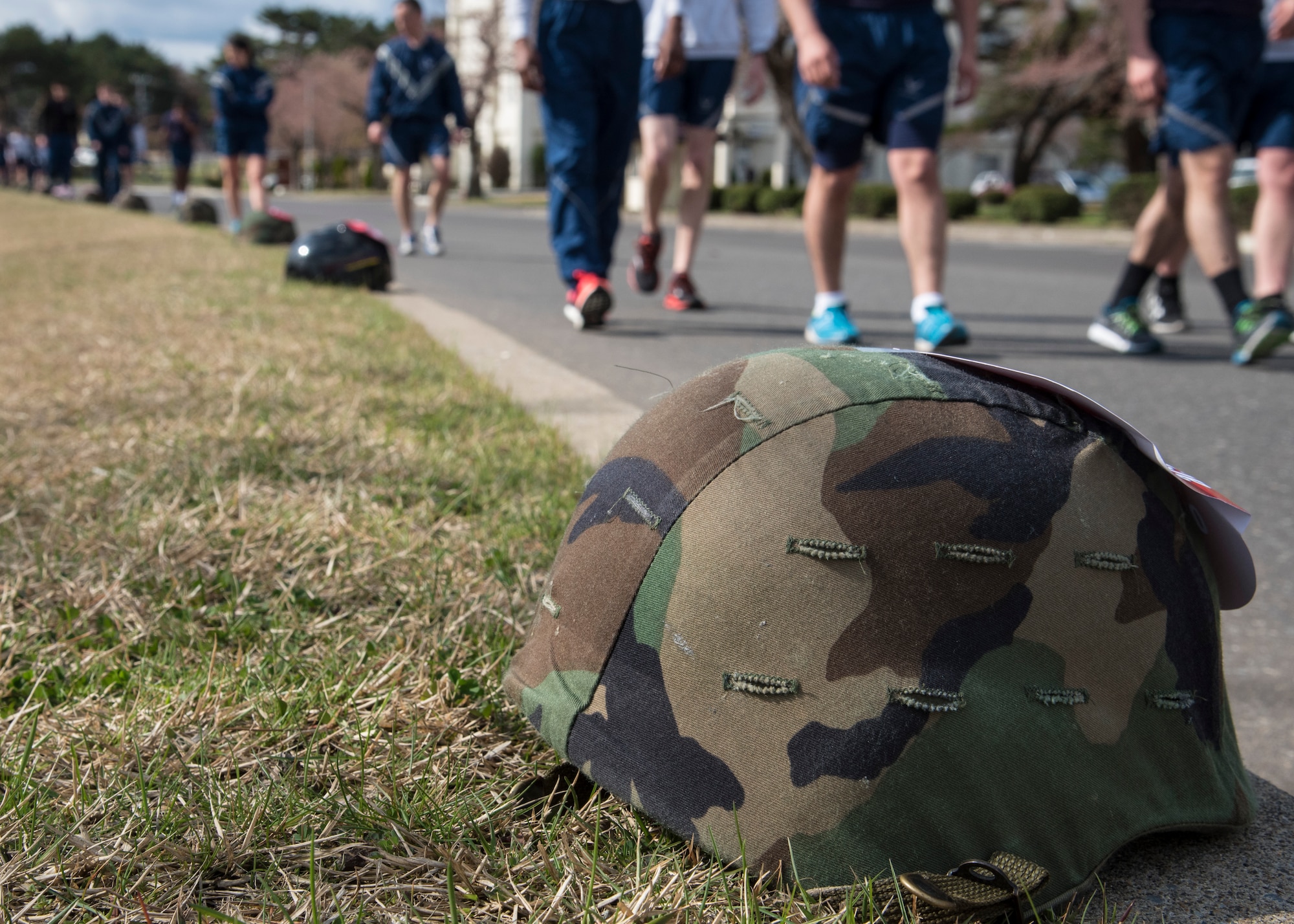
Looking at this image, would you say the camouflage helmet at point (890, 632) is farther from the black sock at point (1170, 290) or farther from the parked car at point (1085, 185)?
the parked car at point (1085, 185)

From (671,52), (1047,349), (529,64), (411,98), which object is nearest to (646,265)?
(671,52)

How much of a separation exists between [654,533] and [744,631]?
146 millimetres

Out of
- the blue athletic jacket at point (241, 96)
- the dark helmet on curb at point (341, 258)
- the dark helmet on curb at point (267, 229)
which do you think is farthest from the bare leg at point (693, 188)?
the blue athletic jacket at point (241, 96)

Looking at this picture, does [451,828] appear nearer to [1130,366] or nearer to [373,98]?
[1130,366]

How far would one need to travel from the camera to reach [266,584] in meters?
1.90

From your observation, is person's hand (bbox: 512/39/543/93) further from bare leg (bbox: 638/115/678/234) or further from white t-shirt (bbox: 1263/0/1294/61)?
white t-shirt (bbox: 1263/0/1294/61)

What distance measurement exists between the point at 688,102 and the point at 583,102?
868 mm

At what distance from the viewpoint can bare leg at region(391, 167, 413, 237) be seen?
32.3ft

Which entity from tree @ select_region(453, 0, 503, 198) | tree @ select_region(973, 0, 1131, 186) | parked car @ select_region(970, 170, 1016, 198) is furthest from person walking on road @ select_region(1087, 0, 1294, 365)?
parked car @ select_region(970, 170, 1016, 198)

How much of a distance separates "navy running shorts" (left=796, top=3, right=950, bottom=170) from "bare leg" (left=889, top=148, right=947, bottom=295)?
0.28ft

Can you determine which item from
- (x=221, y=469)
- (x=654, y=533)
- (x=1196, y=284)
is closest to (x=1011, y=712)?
(x=654, y=533)

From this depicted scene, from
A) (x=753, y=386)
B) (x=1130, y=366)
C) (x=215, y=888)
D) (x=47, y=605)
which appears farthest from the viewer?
(x=1130, y=366)

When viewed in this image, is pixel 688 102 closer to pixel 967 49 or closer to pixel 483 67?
pixel 967 49

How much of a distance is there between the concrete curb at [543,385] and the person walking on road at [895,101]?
1300 millimetres
